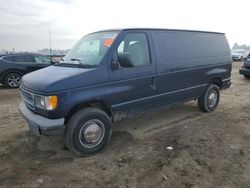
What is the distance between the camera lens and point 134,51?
4.88 meters

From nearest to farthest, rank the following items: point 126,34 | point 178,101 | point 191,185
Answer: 1. point 191,185
2. point 126,34
3. point 178,101

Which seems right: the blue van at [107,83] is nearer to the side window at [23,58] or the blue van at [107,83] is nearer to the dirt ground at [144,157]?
the dirt ground at [144,157]

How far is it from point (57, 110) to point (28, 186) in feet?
3.67

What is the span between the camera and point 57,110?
12.8 ft

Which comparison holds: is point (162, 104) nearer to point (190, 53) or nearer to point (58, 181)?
point (190, 53)

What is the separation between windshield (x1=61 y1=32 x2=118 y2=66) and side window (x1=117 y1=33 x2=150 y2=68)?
25cm

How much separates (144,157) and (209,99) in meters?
3.30

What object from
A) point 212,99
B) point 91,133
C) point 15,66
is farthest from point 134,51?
point 15,66

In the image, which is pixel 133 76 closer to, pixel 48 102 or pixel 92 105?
pixel 92 105

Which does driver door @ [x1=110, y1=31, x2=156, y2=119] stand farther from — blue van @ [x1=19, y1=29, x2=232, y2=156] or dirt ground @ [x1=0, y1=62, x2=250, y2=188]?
dirt ground @ [x1=0, y1=62, x2=250, y2=188]

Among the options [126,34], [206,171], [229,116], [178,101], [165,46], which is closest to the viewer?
[206,171]

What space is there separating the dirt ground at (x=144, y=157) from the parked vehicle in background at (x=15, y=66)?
18.5 feet

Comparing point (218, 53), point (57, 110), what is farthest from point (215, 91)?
point (57, 110)

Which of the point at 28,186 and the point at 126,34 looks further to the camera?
the point at 126,34
